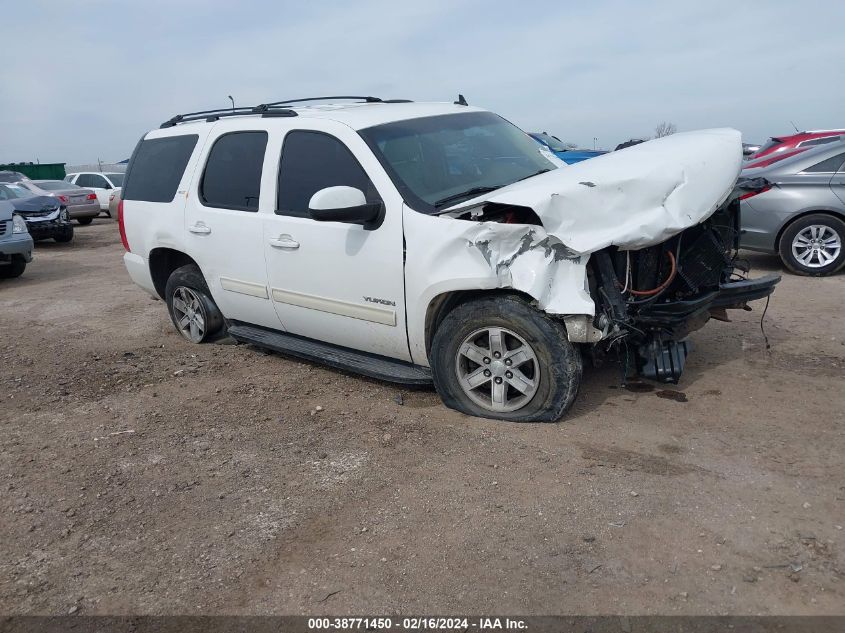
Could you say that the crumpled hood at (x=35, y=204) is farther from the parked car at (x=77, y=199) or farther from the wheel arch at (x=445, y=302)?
the wheel arch at (x=445, y=302)

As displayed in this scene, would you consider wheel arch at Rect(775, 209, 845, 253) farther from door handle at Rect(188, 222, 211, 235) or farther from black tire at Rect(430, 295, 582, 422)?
door handle at Rect(188, 222, 211, 235)

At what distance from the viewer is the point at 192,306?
606cm

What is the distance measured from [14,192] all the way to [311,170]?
12.8m

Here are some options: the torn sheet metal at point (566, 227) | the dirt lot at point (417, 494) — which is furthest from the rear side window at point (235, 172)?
the torn sheet metal at point (566, 227)

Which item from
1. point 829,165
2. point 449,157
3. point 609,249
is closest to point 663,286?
point 609,249

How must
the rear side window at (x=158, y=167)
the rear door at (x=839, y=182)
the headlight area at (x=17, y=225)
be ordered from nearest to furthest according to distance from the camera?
the rear side window at (x=158, y=167)
the rear door at (x=839, y=182)
the headlight area at (x=17, y=225)

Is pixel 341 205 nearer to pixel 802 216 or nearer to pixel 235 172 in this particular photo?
pixel 235 172

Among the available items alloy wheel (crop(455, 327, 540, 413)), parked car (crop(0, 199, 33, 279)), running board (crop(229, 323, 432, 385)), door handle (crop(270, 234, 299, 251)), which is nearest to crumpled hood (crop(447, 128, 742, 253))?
alloy wheel (crop(455, 327, 540, 413))

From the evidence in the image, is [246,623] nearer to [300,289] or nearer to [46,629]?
[46,629]

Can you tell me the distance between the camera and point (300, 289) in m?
4.80

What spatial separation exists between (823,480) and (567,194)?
6.11ft

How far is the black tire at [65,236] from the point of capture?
15.0 metres

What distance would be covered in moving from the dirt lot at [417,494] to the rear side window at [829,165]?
2.99 m

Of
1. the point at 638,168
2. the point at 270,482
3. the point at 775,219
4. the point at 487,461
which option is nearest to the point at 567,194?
the point at 638,168
